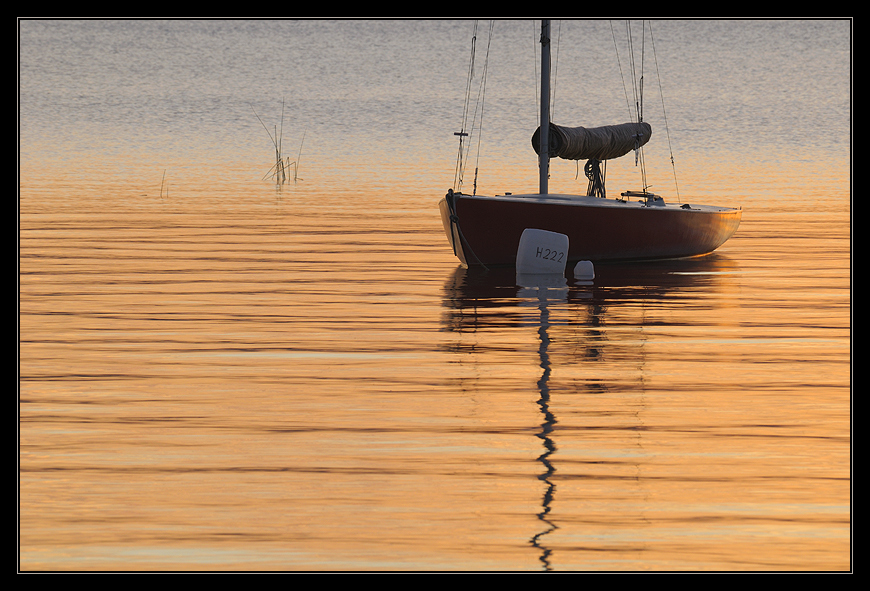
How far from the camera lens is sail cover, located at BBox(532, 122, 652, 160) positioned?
81.6 ft

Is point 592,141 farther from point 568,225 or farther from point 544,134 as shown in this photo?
point 568,225

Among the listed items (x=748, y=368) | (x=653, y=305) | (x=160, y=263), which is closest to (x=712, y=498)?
(x=748, y=368)

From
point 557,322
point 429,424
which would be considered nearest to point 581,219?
A: point 557,322

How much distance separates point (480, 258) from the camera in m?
22.6

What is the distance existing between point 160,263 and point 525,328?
28.8 ft

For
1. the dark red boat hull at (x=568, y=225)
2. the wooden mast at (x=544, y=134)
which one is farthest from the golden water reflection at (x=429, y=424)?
the wooden mast at (x=544, y=134)

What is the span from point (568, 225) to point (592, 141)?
331 cm

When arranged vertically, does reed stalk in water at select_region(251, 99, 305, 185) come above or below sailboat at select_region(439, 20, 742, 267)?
above

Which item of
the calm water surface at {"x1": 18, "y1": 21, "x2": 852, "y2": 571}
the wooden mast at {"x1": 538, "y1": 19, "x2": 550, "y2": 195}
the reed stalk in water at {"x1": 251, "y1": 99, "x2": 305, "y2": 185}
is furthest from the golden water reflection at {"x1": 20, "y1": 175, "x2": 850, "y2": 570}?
the reed stalk in water at {"x1": 251, "y1": 99, "x2": 305, "y2": 185}

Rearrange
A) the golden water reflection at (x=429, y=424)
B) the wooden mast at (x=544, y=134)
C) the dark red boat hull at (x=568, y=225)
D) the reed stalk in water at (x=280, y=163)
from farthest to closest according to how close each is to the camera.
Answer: the reed stalk in water at (x=280, y=163)
the wooden mast at (x=544, y=134)
the dark red boat hull at (x=568, y=225)
the golden water reflection at (x=429, y=424)

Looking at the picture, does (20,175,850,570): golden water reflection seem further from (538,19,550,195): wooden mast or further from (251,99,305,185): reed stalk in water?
(251,99,305,185): reed stalk in water

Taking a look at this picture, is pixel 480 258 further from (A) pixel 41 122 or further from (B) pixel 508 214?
(A) pixel 41 122

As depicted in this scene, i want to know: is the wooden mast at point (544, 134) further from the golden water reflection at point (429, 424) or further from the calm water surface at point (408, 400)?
the golden water reflection at point (429, 424)

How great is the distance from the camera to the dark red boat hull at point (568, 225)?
2228 centimetres
